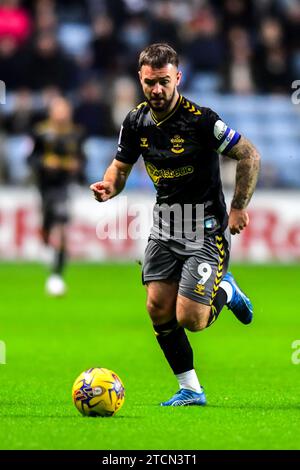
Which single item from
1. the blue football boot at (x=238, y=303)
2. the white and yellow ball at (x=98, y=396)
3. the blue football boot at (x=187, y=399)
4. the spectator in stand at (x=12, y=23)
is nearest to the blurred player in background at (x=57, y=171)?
the spectator in stand at (x=12, y=23)

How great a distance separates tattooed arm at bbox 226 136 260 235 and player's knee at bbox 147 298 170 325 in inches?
27.0

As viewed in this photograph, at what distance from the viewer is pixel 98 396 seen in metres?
6.88

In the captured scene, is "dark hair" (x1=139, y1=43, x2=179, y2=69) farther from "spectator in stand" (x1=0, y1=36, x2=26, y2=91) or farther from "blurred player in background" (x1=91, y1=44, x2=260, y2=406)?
"spectator in stand" (x1=0, y1=36, x2=26, y2=91)

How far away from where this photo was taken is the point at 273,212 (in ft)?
64.4

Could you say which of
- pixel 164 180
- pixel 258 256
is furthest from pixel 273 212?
pixel 164 180

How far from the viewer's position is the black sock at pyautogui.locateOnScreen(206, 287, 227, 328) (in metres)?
7.50

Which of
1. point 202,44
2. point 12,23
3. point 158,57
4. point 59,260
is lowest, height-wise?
point 59,260

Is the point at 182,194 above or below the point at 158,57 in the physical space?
below

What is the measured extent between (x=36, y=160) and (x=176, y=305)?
7.94 m

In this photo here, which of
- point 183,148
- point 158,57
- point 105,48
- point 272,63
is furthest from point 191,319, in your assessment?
point 272,63

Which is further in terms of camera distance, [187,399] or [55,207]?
[55,207]

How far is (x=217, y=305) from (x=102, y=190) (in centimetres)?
110

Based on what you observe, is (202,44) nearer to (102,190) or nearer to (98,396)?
(102,190)

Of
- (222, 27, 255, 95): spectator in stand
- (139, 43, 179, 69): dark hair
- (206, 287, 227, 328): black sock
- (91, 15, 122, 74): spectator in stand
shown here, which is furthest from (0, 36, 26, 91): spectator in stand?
(139, 43, 179, 69): dark hair
